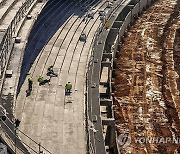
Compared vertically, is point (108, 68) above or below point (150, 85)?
above

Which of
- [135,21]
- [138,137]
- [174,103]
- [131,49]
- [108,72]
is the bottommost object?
[138,137]

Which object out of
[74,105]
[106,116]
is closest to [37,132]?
[74,105]

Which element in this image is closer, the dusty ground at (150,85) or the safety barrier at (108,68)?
the safety barrier at (108,68)

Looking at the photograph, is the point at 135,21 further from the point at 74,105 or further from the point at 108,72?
the point at 74,105

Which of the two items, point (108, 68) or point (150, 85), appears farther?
point (108, 68)
